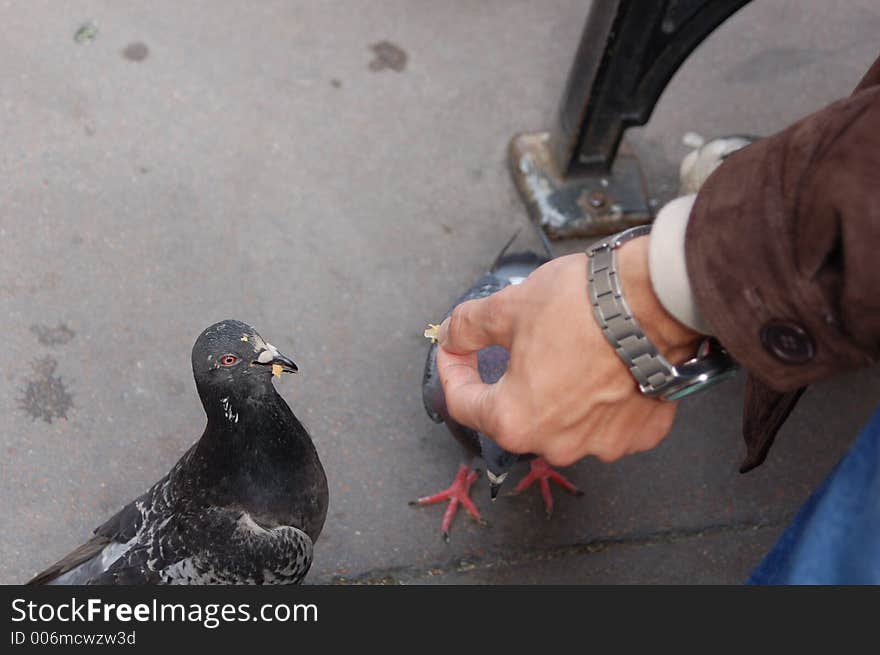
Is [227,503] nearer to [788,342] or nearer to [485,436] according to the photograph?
[485,436]

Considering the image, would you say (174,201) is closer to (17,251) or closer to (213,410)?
(17,251)

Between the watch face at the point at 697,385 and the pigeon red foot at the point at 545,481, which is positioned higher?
the watch face at the point at 697,385

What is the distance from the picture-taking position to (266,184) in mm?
3402

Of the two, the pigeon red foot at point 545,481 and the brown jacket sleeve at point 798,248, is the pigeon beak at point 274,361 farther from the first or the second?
the brown jacket sleeve at point 798,248

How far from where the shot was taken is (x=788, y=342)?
1148mm

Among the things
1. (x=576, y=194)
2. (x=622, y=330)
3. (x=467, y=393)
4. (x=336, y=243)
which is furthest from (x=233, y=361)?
(x=576, y=194)

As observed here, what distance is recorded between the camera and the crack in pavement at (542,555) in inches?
103

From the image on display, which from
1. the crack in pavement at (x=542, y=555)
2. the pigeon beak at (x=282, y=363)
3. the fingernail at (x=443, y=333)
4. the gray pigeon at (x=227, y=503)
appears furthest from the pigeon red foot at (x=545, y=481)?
the fingernail at (x=443, y=333)

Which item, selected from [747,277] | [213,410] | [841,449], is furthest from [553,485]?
[747,277]

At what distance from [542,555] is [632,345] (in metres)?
1.63

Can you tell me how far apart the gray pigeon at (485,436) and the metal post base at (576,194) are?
635mm

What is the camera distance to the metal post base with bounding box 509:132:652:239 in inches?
134

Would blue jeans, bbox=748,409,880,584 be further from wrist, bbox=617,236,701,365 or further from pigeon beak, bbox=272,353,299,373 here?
pigeon beak, bbox=272,353,299,373

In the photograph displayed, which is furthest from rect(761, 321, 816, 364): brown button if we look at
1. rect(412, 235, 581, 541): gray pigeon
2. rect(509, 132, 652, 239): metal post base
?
rect(509, 132, 652, 239): metal post base
